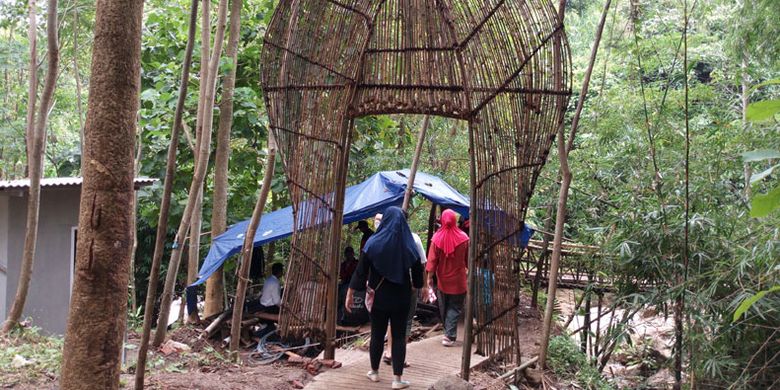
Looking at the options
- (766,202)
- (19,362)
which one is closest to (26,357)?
(19,362)

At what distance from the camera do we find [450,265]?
20.3 feet

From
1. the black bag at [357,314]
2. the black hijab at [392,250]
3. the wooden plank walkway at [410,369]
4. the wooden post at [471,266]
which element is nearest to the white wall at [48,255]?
the black bag at [357,314]

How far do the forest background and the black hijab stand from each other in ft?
7.14

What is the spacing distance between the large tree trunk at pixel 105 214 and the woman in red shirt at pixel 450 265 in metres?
3.59

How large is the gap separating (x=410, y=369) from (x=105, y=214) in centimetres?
327

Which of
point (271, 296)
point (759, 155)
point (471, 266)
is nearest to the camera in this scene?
point (759, 155)

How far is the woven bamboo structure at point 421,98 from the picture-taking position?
15.7 ft

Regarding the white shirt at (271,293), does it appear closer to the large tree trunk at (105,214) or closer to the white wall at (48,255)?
the white wall at (48,255)

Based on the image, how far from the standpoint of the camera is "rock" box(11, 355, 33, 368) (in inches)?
190

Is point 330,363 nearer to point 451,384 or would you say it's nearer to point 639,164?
point 451,384

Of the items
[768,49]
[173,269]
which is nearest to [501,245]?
[173,269]

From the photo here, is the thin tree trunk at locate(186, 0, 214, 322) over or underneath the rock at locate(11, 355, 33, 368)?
over

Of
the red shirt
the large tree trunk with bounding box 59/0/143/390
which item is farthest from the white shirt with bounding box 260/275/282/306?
the large tree trunk with bounding box 59/0/143/390

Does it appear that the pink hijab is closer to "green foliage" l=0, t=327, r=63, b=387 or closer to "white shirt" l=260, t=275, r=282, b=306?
"white shirt" l=260, t=275, r=282, b=306
